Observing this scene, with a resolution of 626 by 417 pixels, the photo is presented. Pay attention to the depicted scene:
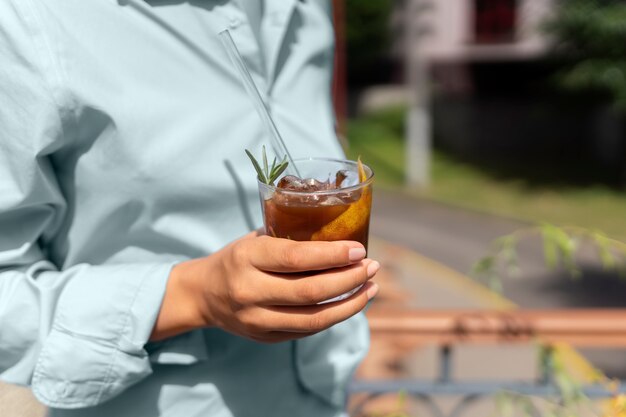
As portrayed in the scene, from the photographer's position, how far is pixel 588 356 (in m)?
6.50

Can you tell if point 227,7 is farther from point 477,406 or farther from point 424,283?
point 424,283

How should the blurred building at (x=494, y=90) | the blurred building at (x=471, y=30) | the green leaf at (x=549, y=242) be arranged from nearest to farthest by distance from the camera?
the green leaf at (x=549, y=242) → the blurred building at (x=494, y=90) → the blurred building at (x=471, y=30)

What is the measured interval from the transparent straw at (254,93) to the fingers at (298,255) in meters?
0.19

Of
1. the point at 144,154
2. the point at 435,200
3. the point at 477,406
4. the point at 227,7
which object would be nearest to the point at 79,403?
the point at 144,154

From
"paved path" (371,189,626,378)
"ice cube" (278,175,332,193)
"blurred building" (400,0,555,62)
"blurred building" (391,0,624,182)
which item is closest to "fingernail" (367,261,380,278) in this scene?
"ice cube" (278,175,332,193)

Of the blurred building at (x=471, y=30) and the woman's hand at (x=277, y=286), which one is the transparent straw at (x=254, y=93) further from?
the blurred building at (x=471, y=30)

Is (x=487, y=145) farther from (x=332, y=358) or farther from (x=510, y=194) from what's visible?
(x=332, y=358)

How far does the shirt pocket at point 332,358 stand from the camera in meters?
1.05

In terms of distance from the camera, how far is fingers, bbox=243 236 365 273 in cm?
75

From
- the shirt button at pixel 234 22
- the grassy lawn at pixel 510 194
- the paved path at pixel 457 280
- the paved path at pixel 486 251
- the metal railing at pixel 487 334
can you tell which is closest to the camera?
the shirt button at pixel 234 22

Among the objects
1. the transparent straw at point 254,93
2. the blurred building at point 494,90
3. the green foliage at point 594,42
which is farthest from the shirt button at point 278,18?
the blurred building at point 494,90

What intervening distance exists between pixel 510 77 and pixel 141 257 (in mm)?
18742

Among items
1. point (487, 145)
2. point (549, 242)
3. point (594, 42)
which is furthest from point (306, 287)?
point (487, 145)

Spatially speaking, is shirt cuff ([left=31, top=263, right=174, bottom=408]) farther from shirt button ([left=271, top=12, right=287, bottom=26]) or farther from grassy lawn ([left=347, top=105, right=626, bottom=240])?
grassy lawn ([left=347, top=105, right=626, bottom=240])
